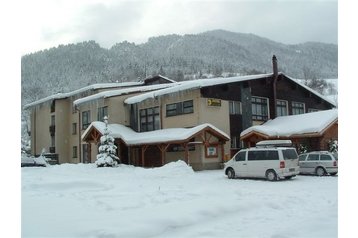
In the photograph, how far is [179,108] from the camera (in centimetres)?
2905

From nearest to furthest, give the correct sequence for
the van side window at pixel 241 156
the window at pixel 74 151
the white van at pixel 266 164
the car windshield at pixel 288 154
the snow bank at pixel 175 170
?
the white van at pixel 266 164
the car windshield at pixel 288 154
the van side window at pixel 241 156
the snow bank at pixel 175 170
the window at pixel 74 151

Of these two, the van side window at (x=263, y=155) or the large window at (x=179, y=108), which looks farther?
the large window at (x=179, y=108)

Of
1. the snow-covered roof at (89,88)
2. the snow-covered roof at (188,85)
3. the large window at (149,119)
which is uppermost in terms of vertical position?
the snow-covered roof at (89,88)

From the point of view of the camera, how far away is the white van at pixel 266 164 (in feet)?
62.8

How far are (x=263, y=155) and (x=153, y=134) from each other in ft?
35.3

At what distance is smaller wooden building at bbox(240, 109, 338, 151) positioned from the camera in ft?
85.1

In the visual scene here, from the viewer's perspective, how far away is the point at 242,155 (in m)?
20.5

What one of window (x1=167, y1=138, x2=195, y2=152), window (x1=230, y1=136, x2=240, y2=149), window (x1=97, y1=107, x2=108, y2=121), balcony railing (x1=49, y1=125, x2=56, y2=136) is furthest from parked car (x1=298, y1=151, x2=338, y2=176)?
balcony railing (x1=49, y1=125, x2=56, y2=136)

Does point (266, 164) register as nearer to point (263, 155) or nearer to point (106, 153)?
point (263, 155)

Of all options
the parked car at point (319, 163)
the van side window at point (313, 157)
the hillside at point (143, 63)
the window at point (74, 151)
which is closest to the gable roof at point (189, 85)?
the parked car at point (319, 163)

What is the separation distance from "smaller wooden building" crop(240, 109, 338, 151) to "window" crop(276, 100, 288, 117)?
4901mm

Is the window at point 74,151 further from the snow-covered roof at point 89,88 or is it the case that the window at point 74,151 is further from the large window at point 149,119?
the large window at point 149,119

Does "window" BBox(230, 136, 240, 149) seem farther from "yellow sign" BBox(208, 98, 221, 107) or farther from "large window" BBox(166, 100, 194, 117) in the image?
"large window" BBox(166, 100, 194, 117)

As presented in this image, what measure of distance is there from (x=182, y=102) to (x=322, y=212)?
62.7 ft
